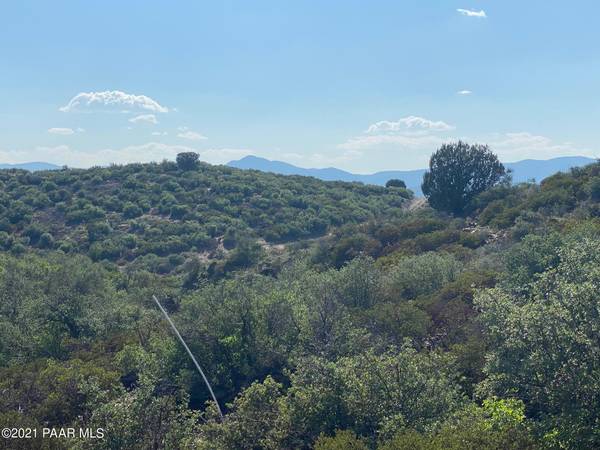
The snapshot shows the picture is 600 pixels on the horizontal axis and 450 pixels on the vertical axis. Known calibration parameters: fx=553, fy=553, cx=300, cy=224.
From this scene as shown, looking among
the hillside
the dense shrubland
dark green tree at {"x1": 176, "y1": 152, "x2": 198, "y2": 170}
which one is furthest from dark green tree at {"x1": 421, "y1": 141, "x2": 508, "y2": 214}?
dark green tree at {"x1": 176, "y1": 152, "x2": 198, "y2": 170}

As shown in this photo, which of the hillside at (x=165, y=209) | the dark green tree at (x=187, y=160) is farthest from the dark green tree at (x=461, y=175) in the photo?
the dark green tree at (x=187, y=160)

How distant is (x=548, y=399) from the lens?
10906 millimetres

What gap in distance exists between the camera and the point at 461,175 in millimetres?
49312

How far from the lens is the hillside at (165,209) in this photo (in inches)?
2224

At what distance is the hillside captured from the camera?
56.5 m

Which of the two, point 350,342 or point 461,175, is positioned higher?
point 461,175

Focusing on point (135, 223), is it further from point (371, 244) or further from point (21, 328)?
point (21, 328)

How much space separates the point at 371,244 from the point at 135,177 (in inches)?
1912

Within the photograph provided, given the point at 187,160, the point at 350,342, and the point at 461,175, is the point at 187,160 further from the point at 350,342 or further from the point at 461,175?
the point at 350,342

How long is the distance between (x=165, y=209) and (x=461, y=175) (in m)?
35.3

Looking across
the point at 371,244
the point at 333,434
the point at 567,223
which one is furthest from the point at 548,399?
the point at 371,244

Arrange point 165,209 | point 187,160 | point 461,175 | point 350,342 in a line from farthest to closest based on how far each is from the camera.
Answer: point 187,160
point 165,209
point 461,175
point 350,342

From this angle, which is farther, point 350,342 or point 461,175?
point 461,175

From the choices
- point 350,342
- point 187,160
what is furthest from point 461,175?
point 187,160
